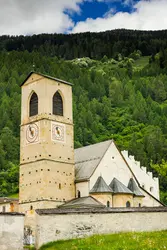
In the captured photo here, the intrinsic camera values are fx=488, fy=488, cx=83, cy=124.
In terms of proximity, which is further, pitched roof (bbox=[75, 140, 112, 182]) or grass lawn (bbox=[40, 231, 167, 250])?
pitched roof (bbox=[75, 140, 112, 182])

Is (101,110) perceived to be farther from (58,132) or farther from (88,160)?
(58,132)

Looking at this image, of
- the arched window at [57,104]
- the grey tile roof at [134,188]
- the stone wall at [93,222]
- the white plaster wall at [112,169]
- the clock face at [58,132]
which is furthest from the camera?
the grey tile roof at [134,188]

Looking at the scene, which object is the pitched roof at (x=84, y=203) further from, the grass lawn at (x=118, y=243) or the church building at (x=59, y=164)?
the grass lawn at (x=118, y=243)

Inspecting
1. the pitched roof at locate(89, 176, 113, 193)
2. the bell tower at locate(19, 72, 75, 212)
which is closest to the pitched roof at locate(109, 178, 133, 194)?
the pitched roof at locate(89, 176, 113, 193)

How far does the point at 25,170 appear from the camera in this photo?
47.8 m

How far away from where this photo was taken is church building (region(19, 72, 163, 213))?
45.9m

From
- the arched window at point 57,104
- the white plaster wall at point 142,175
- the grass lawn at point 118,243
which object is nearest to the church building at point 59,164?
the arched window at point 57,104

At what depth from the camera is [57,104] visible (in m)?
49.4

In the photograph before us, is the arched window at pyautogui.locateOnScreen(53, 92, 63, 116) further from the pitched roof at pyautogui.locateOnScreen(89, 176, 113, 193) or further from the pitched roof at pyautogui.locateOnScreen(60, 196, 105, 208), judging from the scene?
the pitched roof at pyautogui.locateOnScreen(60, 196, 105, 208)

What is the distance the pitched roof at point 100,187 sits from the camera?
4600 centimetres

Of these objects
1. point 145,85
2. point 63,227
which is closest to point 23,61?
point 145,85

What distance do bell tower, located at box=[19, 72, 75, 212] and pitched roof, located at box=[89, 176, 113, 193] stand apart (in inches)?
96.8

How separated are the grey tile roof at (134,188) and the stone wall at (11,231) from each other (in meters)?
22.9

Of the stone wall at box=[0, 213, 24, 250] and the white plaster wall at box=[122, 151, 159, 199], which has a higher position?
the white plaster wall at box=[122, 151, 159, 199]
